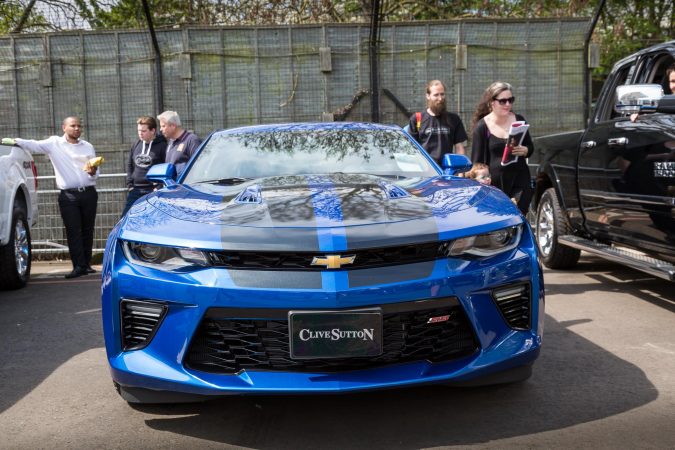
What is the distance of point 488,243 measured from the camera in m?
3.26

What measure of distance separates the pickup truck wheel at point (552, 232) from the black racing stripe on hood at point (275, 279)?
438 centimetres

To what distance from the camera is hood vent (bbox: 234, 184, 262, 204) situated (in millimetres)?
3549

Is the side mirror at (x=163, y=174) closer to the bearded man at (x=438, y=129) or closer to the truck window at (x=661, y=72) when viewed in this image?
the bearded man at (x=438, y=129)

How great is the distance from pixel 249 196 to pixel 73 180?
5.14 metres

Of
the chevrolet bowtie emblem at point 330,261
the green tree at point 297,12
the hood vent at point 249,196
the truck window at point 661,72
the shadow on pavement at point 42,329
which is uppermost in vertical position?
the green tree at point 297,12

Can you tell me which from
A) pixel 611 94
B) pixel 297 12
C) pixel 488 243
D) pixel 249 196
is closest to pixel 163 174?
pixel 249 196

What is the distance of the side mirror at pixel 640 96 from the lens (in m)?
4.70

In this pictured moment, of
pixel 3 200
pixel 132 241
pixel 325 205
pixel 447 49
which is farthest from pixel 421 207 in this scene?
pixel 447 49

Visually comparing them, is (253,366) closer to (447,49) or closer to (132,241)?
(132,241)

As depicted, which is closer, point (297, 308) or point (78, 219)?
point (297, 308)

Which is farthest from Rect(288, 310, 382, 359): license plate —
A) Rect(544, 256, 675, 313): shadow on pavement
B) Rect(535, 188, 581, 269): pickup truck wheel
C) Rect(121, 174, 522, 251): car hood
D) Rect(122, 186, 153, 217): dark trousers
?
Rect(122, 186, 153, 217): dark trousers

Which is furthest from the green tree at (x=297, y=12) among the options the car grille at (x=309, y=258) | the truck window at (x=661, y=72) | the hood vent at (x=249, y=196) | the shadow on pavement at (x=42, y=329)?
the car grille at (x=309, y=258)

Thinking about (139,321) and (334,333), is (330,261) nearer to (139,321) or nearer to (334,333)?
(334,333)

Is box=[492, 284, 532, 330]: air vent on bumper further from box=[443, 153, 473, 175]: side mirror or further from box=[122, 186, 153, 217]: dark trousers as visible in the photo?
box=[122, 186, 153, 217]: dark trousers
